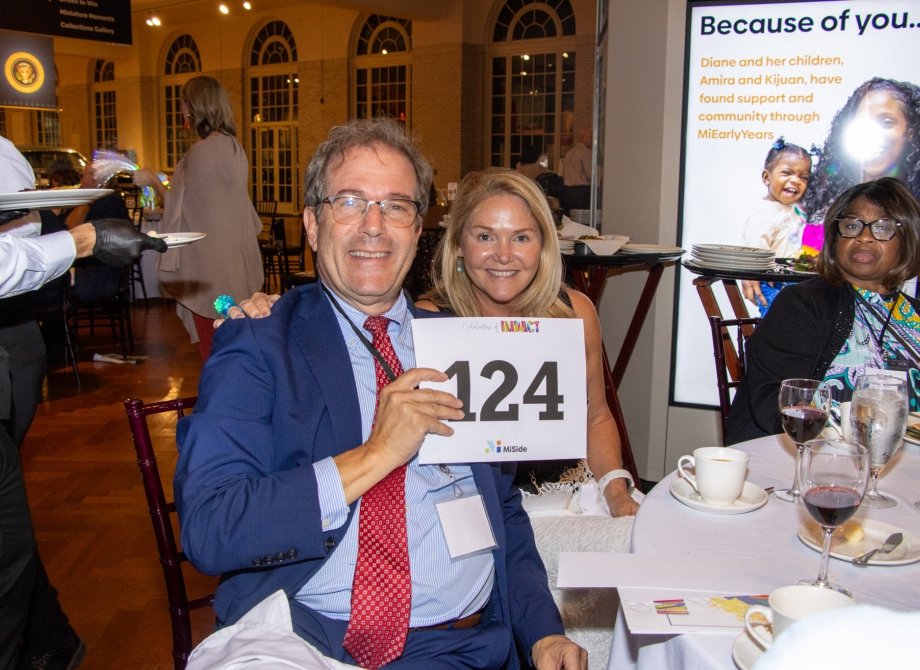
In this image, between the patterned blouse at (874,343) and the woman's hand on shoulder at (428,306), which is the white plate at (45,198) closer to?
the woman's hand on shoulder at (428,306)

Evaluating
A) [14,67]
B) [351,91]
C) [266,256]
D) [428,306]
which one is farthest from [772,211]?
[351,91]

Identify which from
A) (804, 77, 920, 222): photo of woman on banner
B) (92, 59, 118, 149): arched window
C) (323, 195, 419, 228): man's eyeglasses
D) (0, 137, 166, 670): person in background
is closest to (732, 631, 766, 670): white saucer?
(323, 195, 419, 228): man's eyeglasses

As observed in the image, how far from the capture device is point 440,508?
136 centimetres

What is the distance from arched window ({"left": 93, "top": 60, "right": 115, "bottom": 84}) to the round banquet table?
74.1 ft

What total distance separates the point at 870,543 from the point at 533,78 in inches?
523

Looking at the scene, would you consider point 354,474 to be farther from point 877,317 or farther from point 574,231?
point 574,231

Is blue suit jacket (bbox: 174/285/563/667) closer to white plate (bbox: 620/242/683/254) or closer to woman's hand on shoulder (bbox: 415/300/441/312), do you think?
woman's hand on shoulder (bbox: 415/300/441/312)

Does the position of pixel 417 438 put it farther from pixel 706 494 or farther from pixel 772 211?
pixel 772 211

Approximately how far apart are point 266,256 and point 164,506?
360 inches

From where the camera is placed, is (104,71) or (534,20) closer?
(534,20)

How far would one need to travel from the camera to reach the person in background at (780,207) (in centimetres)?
340

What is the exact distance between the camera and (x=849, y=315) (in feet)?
7.23

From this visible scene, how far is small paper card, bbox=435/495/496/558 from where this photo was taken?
1.34m

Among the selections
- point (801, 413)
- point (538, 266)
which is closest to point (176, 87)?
point (538, 266)
